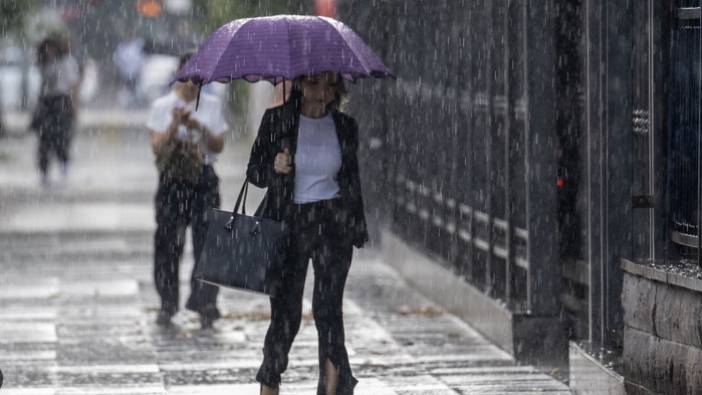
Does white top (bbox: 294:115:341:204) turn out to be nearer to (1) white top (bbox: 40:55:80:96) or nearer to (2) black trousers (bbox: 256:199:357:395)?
(2) black trousers (bbox: 256:199:357:395)

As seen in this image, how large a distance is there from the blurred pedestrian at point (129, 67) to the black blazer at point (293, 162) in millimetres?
39642

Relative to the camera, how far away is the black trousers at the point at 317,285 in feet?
27.0

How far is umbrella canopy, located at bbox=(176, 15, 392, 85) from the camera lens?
26.7 ft

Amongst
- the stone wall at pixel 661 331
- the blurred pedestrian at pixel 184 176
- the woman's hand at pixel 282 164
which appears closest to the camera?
the stone wall at pixel 661 331

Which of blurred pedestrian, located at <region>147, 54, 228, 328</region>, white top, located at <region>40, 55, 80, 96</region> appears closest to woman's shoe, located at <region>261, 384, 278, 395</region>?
blurred pedestrian, located at <region>147, 54, 228, 328</region>

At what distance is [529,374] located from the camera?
991 cm

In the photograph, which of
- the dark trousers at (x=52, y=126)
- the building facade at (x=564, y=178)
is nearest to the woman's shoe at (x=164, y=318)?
the building facade at (x=564, y=178)

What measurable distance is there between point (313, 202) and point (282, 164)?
0.79 feet

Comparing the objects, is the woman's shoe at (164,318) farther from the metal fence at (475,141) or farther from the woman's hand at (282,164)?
the woman's hand at (282,164)

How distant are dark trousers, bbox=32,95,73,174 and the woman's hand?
16.1m

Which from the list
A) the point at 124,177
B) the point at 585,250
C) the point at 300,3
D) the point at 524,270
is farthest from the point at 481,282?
the point at 124,177

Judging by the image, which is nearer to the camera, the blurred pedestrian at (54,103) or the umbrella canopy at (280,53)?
the umbrella canopy at (280,53)

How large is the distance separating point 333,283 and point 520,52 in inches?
108

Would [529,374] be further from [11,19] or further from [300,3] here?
[11,19]
